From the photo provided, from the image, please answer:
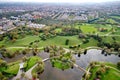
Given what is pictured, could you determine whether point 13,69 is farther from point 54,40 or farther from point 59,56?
point 54,40

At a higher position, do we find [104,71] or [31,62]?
[104,71]

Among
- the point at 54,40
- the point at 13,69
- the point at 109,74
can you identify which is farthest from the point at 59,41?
the point at 109,74

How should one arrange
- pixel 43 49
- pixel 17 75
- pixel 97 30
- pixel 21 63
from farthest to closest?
pixel 97 30 → pixel 43 49 → pixel 21 63 → pixel 17 75

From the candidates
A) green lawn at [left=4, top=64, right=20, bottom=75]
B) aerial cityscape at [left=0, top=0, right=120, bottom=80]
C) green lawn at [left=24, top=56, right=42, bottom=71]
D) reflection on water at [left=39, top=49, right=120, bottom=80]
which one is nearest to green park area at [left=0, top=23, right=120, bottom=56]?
aerial cityscape at [left=0, top=0, right=120, bottom=80]

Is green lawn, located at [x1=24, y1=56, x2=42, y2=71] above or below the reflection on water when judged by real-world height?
above

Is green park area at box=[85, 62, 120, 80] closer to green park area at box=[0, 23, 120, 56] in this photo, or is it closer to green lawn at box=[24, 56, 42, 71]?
green lawn at box=[24, 56, 42, 71]

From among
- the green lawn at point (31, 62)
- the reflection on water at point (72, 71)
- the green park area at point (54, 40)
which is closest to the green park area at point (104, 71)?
the reflection on water at point (72, 71)

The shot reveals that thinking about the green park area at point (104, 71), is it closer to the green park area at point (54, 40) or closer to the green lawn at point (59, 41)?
the green park area at point (54, 40)

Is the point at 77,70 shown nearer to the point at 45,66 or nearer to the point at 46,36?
the point at 45,66

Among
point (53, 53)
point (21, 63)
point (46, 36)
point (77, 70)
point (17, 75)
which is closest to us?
point (17, 75)

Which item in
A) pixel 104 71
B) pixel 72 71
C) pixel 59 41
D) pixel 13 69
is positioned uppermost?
pixel 104 71

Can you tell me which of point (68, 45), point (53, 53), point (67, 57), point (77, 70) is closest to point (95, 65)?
point (77, 70)
